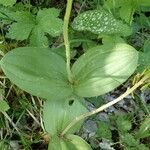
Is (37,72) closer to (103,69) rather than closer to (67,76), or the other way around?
(67,76)

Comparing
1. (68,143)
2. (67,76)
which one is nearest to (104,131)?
(68,143)

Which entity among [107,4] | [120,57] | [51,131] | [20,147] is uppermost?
[107,4]

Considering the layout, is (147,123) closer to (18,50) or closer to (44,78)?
(44,78)

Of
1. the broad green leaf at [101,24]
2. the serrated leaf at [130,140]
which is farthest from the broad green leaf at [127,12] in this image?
the serrated leaf at [130,140]

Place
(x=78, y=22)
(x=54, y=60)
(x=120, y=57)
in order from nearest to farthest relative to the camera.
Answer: (x=120, y=57) → (x=54, y=60) → (x=78, y=22)

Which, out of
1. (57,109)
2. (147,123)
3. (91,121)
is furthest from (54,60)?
(147,123)

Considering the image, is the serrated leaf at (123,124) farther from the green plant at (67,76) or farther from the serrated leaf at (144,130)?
the green plant at (67,76)
